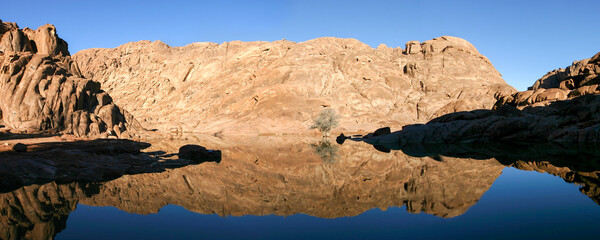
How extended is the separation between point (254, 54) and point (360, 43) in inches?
1538

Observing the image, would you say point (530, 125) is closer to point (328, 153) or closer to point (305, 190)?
point (328, 153)

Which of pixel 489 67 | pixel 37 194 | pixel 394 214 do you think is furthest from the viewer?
pixel 489 67

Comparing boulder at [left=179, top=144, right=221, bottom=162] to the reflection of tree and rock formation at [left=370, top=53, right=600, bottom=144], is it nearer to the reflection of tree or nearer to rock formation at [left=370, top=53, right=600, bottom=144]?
the reflection of tree

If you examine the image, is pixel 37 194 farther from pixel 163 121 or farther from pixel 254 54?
pixel 254 54

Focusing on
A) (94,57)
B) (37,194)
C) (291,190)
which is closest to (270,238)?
(291,190)

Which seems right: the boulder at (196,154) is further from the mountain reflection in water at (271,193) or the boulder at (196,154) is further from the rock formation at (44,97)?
the rock formation at (44,97)

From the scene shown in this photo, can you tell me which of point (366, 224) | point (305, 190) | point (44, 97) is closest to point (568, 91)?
point (305, 190)

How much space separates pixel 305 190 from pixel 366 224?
4262 millimetres

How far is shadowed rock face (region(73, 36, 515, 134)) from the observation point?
8275 centimetres

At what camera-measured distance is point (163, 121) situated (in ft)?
300

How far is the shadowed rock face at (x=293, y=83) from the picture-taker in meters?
82.8

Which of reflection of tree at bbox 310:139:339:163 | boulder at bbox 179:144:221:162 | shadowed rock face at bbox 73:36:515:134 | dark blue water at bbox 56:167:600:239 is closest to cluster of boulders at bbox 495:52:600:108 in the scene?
shadowed rock face at bbox 73:36:515:134

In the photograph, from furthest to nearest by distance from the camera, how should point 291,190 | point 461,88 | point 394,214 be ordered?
point 461,88 < point 291,190 < point 394,214

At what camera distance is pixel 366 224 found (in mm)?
7953
